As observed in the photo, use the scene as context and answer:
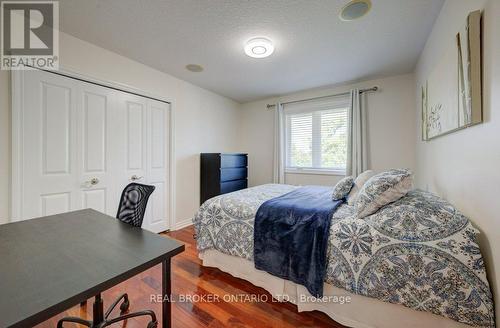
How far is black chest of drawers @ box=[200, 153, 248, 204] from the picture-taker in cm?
344

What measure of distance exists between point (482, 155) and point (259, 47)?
203 cm

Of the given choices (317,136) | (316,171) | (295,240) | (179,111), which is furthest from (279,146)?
(295,240)

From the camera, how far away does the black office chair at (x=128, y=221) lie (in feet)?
4.21

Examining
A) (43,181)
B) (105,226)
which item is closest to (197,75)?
(43,181)

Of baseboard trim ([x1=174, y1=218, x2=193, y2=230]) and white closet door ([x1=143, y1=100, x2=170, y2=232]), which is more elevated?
A: white closet door ([x1=143, y1=100, x2=170, y2=232])

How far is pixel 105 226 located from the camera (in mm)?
1261

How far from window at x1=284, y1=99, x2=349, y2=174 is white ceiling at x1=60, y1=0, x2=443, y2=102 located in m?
0.70

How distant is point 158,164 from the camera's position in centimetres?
307

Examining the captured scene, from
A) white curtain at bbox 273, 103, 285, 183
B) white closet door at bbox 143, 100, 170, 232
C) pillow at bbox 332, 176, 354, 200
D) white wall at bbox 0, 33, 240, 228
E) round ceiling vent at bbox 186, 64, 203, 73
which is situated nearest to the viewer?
white wall at bbox 0, 33, 240, 228

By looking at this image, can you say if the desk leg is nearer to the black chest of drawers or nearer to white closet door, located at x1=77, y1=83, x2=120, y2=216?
white closet door, located at x1=77, y1=83, x2=120, y2=216

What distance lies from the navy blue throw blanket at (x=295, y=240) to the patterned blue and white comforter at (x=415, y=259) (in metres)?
0.09

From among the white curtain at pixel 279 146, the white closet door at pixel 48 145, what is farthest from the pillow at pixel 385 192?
the white closet door at pixel 48 145

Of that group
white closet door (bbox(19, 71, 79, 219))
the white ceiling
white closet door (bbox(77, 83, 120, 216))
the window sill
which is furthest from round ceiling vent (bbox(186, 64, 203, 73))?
the window sill

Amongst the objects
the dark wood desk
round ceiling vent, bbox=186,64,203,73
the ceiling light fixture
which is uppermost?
round ceiling vent, bbox=186,64,203,73
